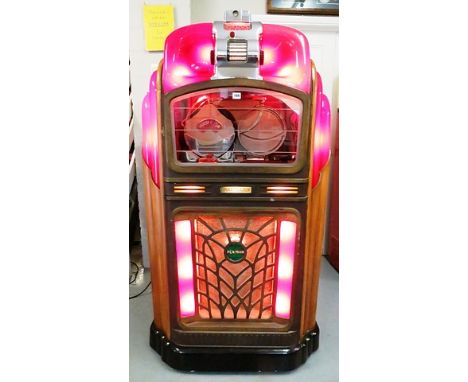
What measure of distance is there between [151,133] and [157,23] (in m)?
0.81

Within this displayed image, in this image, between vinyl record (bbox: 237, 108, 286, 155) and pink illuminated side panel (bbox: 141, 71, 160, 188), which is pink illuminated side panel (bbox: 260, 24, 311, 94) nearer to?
vinyl record (bbox: 237, 108, 286, 155)

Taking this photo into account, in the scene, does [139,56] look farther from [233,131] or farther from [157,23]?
[233,131]

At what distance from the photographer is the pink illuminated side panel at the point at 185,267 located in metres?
1.41

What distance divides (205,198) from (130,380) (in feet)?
2.42

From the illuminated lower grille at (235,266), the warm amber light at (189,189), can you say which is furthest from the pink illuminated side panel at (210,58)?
the illuminated lower grille at (235,266)

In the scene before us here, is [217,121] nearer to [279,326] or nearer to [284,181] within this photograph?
[284,181]

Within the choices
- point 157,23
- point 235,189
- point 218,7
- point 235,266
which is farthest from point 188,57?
point 218,7

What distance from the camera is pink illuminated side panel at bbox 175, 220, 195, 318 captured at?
1414 millimetres

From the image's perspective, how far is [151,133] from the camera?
1.40 meters

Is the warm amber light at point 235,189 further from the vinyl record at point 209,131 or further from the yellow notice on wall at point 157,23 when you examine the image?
the yellow notice on wall at point 157,23

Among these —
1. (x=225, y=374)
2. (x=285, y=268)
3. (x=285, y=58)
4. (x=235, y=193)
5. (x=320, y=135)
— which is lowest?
(x=225, y=374)

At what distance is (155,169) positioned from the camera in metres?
1.39

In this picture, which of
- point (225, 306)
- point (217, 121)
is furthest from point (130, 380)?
point (217, 121)

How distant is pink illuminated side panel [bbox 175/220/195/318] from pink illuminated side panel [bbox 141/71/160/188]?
193 mm
